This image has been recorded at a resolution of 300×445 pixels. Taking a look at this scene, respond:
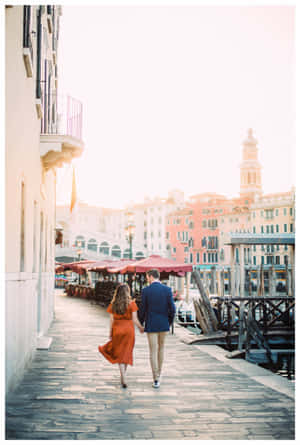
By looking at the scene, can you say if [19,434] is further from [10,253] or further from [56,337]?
[56,337]

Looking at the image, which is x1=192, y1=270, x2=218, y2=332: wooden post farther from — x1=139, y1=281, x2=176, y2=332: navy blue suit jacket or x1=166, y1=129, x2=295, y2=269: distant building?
x1=166, y1=129, x2=295, y2=269: distant building

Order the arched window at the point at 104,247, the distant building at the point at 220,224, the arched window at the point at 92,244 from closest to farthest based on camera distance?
the distant building at the point at 220,224 → the arched window at the point at 92,244 → the arched window at the point at 104,247

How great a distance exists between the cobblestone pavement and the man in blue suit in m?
0.49

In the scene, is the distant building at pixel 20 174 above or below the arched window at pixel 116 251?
above

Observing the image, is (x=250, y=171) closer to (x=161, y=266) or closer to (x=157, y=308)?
(x=161, y=266)

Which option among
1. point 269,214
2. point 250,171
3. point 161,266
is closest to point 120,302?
point 161,266

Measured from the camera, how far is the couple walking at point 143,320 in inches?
295

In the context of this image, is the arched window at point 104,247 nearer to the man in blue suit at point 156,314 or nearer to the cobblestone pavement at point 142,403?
the cobblestone pavement at point 142,403

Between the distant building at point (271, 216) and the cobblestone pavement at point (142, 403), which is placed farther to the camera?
the distant building at point (271, 216)

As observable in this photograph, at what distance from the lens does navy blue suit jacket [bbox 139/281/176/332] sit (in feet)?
24.7

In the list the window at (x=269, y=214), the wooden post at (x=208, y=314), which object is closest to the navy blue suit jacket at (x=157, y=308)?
the wooden post at (x=208, y=314)

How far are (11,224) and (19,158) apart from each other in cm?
124

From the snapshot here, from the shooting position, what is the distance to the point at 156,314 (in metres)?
7.55

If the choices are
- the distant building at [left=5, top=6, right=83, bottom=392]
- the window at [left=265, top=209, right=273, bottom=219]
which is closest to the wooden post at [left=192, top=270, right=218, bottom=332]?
the distant building at [left=5, top=6, right=83, bottom=392]
